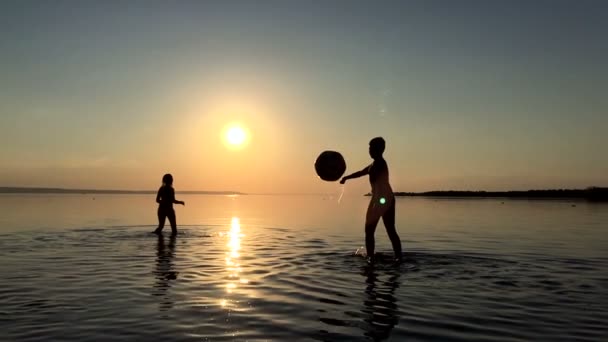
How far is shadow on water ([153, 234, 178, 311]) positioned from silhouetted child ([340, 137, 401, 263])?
5043 mm

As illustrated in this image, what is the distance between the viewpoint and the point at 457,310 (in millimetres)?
7914

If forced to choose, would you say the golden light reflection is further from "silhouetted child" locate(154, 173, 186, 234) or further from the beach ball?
"silhouetted child" locate(154, 173, 186, 234)

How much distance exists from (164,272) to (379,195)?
19.4 feet

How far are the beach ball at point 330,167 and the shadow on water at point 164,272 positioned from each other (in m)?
4.82

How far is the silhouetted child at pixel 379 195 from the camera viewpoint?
1306 centimetres

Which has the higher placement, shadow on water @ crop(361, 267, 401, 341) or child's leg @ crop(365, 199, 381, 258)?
child's leg @ crop(365, 199, 381, 258)

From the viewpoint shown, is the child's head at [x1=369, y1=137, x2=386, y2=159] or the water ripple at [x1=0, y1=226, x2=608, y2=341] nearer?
the water ripple at [x1=0, y1=226, x2=608, y2=341]

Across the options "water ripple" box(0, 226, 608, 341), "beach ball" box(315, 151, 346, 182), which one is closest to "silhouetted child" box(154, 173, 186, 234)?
"water ripple" box(0, 226, 608, 341)

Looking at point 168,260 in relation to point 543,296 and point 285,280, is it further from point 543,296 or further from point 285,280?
point 543,296

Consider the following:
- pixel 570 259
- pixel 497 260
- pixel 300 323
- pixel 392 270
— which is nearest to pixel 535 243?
pixel 570 259

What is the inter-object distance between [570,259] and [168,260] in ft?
40.0

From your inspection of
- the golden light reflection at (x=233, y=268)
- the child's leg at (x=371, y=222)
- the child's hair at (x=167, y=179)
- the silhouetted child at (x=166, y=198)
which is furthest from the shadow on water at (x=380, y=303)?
the child's hair at (x=167, y=179)

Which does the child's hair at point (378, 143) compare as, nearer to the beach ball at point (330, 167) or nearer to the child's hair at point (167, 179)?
the beach ball at point (330, 167)

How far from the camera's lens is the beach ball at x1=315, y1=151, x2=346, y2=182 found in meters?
13.7
